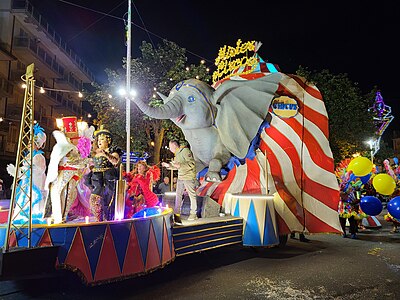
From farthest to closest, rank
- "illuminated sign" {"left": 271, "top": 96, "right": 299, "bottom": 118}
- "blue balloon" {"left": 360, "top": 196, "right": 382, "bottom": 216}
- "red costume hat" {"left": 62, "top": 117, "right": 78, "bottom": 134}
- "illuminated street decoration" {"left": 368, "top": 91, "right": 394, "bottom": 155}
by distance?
"illuminated street decoration" {"left": 368, "top": 91, "right": 394, "bottom": 155} → "blue balloon" {"left": 360, "top": 196, "right": 382, "bottom": 216} → "illuminated sign" {"left": 271, "top": 96, "right": 299, "bottom": 118} → "red costume hat" {"left": 62, "top": 117, "right": 78, "bottom": 134}

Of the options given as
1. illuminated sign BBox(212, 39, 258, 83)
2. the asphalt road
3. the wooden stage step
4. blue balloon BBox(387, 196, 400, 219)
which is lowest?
the asphalt road

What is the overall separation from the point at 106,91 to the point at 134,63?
1.85m

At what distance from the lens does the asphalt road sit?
4.28 m

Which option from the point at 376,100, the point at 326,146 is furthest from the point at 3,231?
the point at 376,100

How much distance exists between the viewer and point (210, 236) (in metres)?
5.71

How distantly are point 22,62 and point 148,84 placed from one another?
15.2 m

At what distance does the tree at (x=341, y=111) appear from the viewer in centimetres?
1817

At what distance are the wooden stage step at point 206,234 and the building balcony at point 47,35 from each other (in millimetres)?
22635

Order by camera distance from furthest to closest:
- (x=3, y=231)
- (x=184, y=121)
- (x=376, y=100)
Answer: (x=376, y=100), (x=184, y=121), (x=3, y=231)

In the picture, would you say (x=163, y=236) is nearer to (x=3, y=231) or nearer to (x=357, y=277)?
(x=3, y=231)

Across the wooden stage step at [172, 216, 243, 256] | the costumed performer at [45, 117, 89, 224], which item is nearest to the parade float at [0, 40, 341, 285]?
the wooden stage step at [172, 216, 243, 256]

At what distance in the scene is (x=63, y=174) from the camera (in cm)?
469

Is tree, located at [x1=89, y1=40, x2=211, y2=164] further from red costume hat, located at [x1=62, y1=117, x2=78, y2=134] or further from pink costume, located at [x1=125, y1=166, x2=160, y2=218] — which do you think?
red costume hat, located at [x1=62, y1=117, x2=78, y2=134]

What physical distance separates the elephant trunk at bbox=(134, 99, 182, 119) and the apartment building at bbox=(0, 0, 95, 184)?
642 inches
